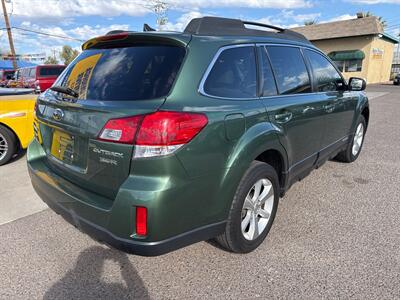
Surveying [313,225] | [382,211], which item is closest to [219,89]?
[313,225]

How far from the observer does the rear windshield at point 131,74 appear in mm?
2146

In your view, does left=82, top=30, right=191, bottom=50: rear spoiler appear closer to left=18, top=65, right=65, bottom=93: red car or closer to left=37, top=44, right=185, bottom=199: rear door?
left=37, top=44, right=185, bottom=199: rear door

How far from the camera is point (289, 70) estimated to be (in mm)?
3256

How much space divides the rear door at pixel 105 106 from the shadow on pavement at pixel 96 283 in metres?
0.72

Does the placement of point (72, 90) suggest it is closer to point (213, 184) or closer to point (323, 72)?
point (213, 184)

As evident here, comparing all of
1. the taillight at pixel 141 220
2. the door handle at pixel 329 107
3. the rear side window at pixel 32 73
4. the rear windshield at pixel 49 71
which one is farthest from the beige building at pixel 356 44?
the taillight at pixel 141 220

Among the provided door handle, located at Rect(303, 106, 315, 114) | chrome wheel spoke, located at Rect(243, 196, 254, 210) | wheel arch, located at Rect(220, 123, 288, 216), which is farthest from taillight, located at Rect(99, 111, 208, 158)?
door handle, located at Rect(303, 106, 315, 114)

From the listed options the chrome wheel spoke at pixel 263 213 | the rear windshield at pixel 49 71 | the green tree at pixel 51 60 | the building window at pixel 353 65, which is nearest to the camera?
the chrome wheel spoke at pixel 263 213

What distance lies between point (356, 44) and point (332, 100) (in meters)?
33.5

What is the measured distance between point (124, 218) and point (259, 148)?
3.79 ft

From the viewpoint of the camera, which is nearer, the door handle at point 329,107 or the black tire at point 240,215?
the black tire at point 240,215

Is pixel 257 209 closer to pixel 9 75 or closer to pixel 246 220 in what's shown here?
pixel 246 220

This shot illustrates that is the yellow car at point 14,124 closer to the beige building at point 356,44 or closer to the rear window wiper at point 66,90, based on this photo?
the rear window wiper at point 66,90

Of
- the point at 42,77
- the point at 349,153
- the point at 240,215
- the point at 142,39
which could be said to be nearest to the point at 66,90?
the point at 142,39
